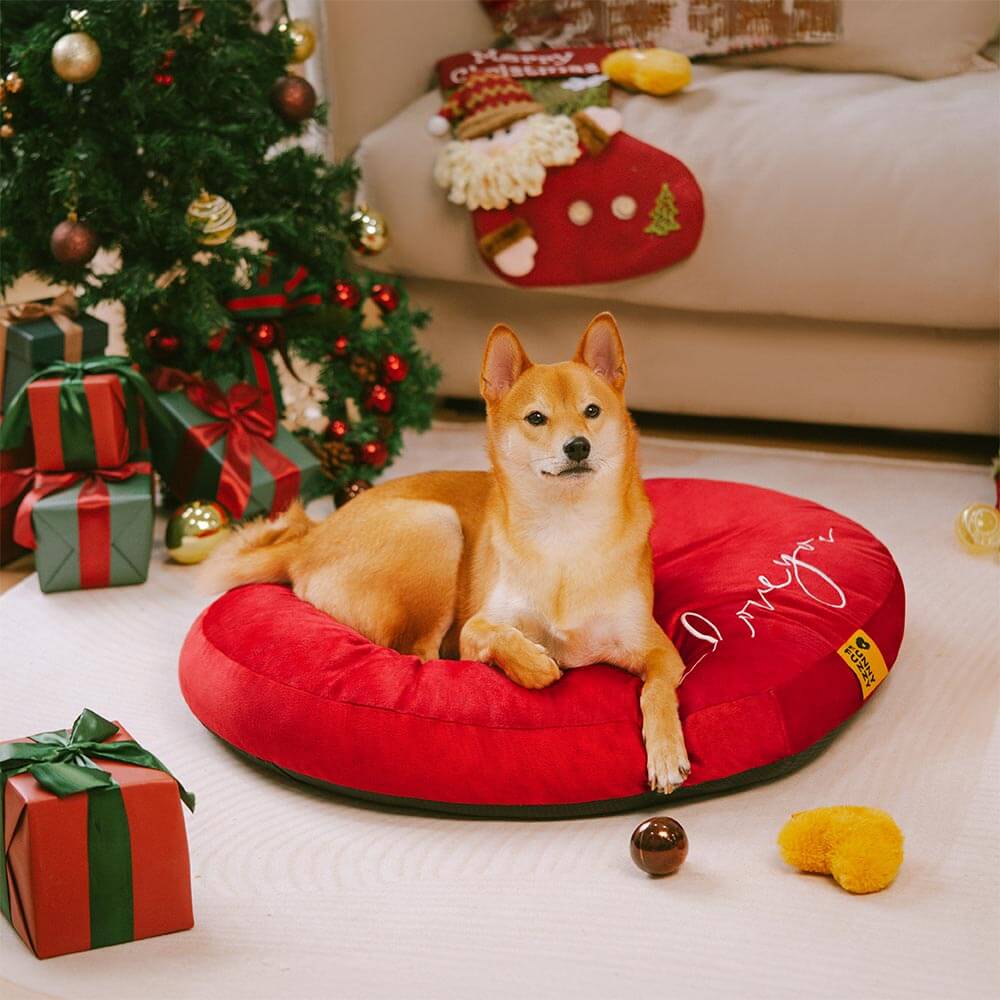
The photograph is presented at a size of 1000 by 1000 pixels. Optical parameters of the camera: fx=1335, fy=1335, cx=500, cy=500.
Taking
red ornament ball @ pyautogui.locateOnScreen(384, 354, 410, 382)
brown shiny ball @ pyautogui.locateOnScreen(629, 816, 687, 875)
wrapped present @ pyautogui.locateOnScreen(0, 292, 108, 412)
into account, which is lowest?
brown shiny ball @ pyautogui.locateOnScreen(629, 816, 687, 875)

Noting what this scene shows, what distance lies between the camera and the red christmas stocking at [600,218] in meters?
2.82

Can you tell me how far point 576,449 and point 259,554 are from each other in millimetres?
631

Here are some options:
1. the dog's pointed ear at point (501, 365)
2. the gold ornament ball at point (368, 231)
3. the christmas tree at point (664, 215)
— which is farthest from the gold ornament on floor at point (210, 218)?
the dog's pointed ear at point (501, 365)

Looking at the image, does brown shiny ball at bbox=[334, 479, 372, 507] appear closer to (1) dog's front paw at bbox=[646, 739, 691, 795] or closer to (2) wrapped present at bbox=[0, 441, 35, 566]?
(2) wrapped present at bbox=[0, 441, 35, 566]

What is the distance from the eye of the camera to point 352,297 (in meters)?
2.85

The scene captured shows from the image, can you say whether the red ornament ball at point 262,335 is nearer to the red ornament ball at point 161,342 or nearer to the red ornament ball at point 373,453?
the red ornament ball at point 161,342

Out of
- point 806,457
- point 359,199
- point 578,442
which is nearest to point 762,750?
point 578,442

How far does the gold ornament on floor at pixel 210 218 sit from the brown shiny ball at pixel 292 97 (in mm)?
298

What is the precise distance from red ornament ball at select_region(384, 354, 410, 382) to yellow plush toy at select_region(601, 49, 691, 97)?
84cm

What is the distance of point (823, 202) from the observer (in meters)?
2.74

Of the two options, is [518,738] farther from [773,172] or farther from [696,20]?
[696,20]

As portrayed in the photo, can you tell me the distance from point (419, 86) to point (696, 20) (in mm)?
696

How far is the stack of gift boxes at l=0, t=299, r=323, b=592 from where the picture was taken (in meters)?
2.39

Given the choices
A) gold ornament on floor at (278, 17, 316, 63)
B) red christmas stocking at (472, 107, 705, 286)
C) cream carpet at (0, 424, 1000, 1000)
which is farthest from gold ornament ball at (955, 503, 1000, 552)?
gold ornament on floor at (278, 17, 316, 63)
